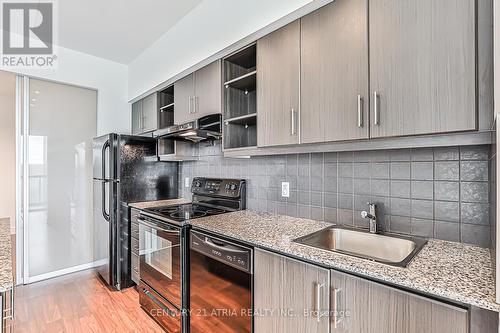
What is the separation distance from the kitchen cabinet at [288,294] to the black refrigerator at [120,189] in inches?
74.9

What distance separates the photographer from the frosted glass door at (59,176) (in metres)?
2.94

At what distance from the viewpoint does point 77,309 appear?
2344 millimetres

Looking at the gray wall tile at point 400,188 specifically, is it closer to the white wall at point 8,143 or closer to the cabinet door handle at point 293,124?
the cabinet door handle at point 293,124

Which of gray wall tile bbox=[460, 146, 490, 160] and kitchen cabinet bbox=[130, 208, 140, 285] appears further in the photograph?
kitchen cabinet bbox=[130, 208, 140, 285]

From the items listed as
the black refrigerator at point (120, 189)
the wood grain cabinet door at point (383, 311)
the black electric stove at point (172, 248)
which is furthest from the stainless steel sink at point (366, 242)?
the black refrigerator at point (120, 189)

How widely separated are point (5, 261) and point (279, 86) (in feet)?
5.39

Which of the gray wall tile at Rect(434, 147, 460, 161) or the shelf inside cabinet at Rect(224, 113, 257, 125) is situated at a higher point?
the shelf inside cabinet at Rect(224, 113, 257, 125)

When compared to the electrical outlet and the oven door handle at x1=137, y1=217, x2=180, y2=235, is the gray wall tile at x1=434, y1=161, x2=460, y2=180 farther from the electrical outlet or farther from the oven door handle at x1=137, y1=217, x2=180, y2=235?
the oven door handle at x1=137, y1=217, x2=180, y2=235

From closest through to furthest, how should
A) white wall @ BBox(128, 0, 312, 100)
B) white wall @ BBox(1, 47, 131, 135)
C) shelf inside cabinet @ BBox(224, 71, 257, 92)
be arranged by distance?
white wall @ BBox(128, 0, 312, 100), shelf inside cabinet @ BBox(224, 71, 257, 92), white wall @ BBox(1, 47, 131, 135)

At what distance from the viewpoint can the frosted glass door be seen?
2941 millimetres

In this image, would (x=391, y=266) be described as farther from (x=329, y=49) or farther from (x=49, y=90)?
(x=49, y=90)

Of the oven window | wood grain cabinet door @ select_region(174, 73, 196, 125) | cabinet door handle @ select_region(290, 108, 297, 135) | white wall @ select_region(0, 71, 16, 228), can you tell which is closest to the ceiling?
wood grain cabinet door @ select_region(174, 73, 196, 125)

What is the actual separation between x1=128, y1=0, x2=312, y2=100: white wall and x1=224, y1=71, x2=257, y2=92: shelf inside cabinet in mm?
264

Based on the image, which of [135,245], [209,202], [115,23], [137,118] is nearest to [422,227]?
[209,202]
